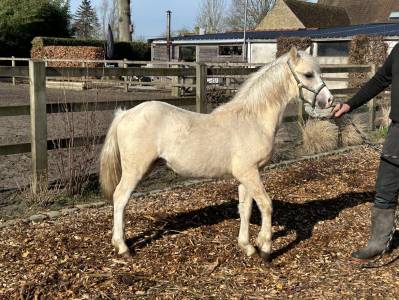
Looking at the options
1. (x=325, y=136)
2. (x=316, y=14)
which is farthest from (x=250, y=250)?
(x=316, y=14)

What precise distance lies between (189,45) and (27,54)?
1111 cm

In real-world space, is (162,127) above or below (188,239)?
above

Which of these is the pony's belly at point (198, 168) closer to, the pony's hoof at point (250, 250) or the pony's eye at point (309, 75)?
the pony's hoof at point (250, 250)

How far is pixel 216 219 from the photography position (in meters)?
5.39

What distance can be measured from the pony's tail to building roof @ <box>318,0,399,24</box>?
42.1m

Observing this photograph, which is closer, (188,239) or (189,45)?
(188,239)

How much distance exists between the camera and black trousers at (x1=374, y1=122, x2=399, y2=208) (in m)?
4.18

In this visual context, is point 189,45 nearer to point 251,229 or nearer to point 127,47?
point 127,47

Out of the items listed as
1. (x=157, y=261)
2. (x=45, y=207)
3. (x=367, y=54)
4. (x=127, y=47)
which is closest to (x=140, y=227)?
(x=157, y=261)

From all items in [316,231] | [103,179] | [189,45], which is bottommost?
[316,231]

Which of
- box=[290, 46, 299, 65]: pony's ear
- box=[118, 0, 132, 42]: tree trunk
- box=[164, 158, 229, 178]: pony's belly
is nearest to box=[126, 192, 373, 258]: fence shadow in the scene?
box=[164, 158, 229, 178]: pony's belly

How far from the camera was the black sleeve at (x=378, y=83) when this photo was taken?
4277 mm

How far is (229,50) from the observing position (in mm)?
32312

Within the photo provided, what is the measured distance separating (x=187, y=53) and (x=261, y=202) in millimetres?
31889
